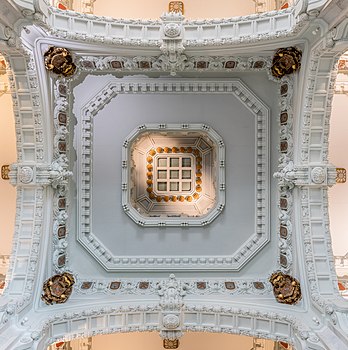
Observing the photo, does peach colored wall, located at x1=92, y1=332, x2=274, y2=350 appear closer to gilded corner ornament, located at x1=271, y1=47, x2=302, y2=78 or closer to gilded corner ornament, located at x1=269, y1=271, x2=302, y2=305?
gilded corner ornament, located at x1=269, y1=271, x2=302, y2=305

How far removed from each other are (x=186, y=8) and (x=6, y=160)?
668cm

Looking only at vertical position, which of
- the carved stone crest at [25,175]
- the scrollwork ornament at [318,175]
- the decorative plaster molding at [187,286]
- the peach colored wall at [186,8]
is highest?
the peach colored wall at [186,8]

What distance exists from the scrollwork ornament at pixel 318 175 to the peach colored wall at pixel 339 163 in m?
2.76

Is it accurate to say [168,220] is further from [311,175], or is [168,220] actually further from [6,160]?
[6,160]

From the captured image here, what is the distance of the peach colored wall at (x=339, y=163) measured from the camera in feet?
31.6

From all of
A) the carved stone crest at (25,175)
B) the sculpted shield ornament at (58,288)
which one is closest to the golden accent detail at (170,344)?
the sculpted shield ornament at (58,288)

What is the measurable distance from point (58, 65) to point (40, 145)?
5.75 ft

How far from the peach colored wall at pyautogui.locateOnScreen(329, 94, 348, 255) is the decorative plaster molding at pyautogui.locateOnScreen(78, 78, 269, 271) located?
242cm

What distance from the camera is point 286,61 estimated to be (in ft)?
25.2

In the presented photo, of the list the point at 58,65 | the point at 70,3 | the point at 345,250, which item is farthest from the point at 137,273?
the point at 70,3

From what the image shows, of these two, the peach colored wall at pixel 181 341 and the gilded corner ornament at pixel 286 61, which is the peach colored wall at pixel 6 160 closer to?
the peach colored wall at pixel 181 341

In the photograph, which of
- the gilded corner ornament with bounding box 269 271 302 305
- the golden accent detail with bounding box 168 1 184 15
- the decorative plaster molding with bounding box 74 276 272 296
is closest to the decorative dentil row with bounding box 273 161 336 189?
the gilded corner ornament with bounding box 269 271 302 305

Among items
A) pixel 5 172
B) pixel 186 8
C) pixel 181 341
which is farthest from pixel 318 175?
pixel 5 172

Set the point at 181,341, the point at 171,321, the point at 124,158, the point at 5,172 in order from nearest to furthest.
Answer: the point at 171,321
the point at 124,158
the point at 5,172
the point at 181,341
